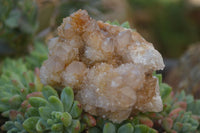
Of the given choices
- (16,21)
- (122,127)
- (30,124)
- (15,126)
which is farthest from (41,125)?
(16,21)

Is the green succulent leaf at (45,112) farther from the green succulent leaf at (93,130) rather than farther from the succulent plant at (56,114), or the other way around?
the green succulent leaf at (93,130)

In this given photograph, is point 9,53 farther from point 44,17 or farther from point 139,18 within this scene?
point 139,18

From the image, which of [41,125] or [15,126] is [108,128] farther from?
[15,126]

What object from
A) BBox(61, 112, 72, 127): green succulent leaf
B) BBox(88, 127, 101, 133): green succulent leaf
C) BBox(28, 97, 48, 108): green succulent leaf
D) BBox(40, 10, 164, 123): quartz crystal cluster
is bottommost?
BBox(88, 127, 101, 133): green succulent leaf

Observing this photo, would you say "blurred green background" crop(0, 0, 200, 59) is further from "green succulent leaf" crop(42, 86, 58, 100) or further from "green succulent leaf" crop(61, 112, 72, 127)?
"green succulent leaf" crop(61, 112, 72, 127)

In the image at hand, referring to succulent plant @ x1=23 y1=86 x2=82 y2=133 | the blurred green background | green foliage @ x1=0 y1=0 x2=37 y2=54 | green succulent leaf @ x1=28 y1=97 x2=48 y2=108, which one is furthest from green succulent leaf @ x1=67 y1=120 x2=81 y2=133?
green foliage @ x1=0 y1=0 x2=37 y2=54

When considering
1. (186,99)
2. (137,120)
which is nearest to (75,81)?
(137,120)

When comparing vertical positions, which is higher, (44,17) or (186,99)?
(44,17)
